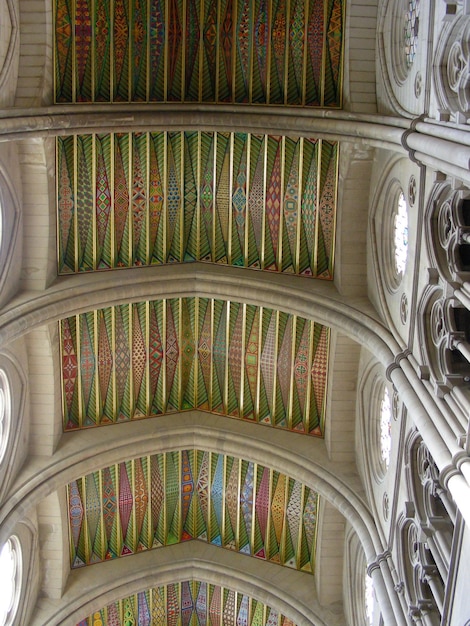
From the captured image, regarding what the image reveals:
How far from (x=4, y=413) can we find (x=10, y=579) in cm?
344

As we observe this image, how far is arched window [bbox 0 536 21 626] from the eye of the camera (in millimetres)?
16078

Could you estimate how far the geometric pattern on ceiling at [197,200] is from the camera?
50.0ft

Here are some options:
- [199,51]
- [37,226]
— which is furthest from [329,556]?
[199,51]

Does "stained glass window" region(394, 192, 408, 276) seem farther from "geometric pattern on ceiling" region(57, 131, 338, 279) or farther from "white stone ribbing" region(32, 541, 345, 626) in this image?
"white stone ribbing" region(32, 541, 345, 626)

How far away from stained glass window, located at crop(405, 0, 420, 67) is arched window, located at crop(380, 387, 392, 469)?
5.29m

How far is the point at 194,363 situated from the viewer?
58.0ft

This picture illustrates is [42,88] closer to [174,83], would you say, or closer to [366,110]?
[174,83]

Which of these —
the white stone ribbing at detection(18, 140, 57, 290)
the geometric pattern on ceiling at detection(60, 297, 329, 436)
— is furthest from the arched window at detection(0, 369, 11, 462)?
the white stone ribbing at detection(18, 140, 57, 290)

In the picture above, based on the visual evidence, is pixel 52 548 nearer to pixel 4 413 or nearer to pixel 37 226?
pixel 4 413

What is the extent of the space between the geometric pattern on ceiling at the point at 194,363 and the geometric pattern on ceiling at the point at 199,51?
402 cm

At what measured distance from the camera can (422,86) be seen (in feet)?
36.1

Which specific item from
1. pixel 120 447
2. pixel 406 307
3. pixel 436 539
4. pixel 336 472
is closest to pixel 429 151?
pixel 406 307

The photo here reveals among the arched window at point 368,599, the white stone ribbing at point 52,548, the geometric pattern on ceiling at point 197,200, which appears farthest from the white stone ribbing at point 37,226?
the arched window at point 368,599

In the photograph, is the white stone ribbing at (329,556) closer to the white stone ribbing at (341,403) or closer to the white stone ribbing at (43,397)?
the white stone ribbing at (341,403)
